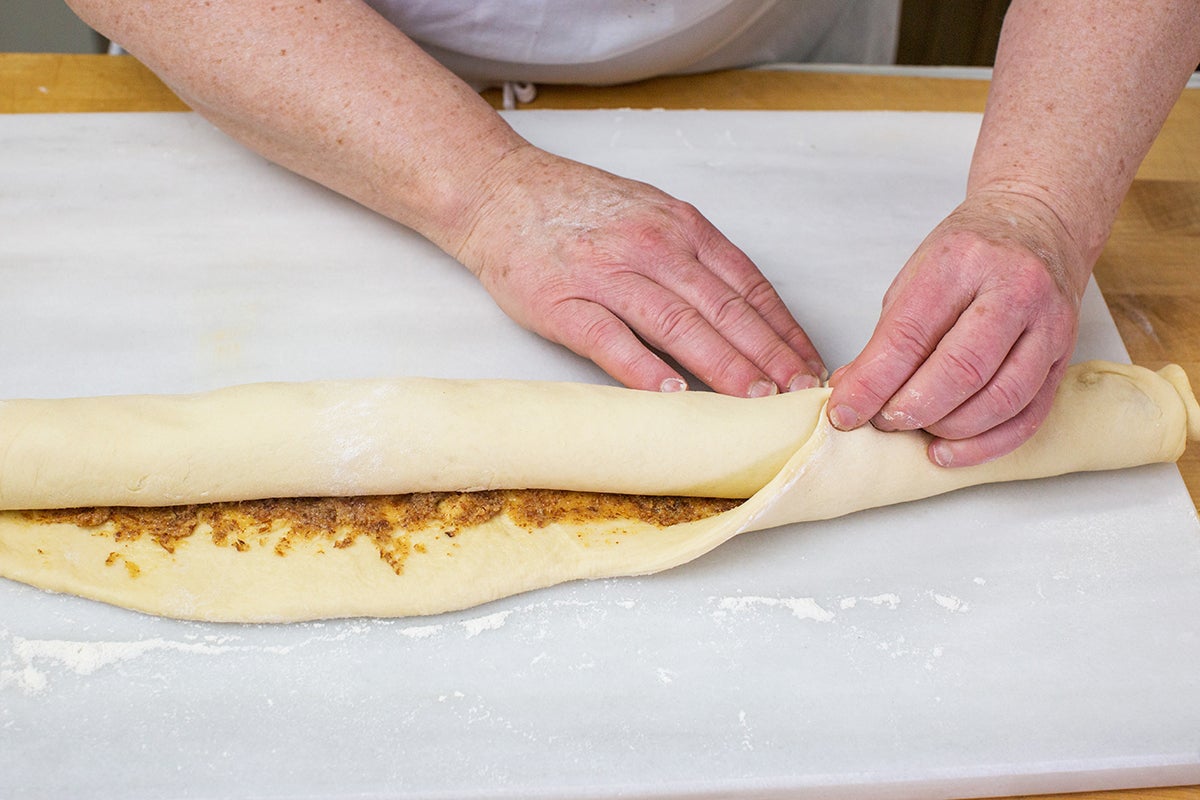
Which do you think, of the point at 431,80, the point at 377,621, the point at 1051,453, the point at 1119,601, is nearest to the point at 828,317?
the point at 1051,453

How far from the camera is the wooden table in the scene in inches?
74.5

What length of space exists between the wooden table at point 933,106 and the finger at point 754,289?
63 centimetres

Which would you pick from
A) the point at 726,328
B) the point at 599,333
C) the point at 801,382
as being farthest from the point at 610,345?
the point at 801,382

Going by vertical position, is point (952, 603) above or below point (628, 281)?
below

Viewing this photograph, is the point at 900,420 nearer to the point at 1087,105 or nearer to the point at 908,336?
the point at 908,336

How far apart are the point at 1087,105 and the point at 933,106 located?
0.75 metres

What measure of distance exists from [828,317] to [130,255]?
3.98 feet

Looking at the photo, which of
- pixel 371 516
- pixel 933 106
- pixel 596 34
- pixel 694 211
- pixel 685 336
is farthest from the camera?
pixel 933 106

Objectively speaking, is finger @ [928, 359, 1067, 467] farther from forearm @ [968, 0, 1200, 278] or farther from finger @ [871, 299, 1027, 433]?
forearm @ [968, 0, 1200, 278]

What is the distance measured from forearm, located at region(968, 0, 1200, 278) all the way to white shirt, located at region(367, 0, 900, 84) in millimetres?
649

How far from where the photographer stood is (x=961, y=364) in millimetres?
1354

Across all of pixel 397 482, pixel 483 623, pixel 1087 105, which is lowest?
pixel 483 623

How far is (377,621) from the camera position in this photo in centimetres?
138

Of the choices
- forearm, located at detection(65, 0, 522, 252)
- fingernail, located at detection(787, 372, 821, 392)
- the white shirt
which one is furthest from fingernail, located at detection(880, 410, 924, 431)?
the white shirt
